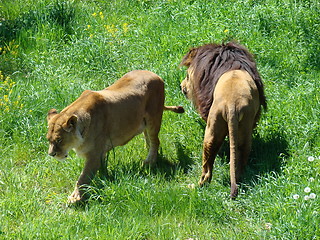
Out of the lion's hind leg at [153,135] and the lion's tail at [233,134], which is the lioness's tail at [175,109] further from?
the lion's tail at [233,134]

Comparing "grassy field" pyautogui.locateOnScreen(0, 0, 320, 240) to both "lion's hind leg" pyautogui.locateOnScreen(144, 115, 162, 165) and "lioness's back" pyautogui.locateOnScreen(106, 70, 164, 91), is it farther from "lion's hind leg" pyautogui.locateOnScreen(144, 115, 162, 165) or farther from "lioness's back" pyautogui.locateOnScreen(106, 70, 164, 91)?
"lioness's back" pyautogui.locateOnScreen(106, 70, 164, 91)

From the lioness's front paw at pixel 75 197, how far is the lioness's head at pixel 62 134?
383mm

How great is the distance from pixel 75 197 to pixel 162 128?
1.95 metres

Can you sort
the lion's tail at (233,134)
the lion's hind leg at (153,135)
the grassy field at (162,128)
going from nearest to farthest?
the grassy field at (162,128) < the lion's tail at (233,134) < the lion's hind leg at (153,135)

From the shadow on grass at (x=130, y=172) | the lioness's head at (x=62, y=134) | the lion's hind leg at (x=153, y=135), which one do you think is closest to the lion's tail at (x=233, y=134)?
the shadow on grass at (x=130, y=172)

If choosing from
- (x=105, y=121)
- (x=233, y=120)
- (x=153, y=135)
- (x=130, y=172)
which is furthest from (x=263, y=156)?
(x=105, y=121)

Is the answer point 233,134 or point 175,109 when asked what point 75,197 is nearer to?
point 233,134

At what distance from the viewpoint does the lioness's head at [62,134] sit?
6.58m

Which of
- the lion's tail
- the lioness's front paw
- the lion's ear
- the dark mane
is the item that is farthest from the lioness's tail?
the lioness's front paw

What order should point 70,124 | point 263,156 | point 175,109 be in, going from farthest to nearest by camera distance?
point 175,109
point 263,156
point 70,124

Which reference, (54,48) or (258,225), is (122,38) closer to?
(54,48)

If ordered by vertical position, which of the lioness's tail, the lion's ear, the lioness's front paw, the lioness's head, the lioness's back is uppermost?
the lion's ear

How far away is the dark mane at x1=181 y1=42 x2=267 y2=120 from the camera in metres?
7.33

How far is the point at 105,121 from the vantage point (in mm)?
7086
